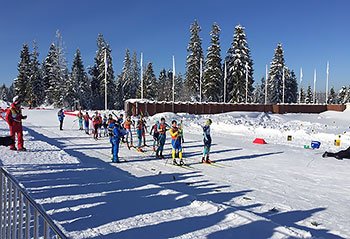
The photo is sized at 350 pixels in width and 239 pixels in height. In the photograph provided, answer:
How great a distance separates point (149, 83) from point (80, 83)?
1684 cm

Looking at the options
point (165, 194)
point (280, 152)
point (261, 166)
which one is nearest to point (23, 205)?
point (165, 194)

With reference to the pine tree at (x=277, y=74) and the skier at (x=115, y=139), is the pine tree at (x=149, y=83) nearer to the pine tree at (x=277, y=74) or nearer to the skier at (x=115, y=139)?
the pine tree at (x=277, y=74)

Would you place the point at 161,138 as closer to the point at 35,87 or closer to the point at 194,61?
the point at 194,61

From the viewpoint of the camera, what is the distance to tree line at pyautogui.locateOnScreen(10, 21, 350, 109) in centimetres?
5209

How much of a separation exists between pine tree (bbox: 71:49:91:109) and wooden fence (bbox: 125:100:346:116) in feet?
92.0

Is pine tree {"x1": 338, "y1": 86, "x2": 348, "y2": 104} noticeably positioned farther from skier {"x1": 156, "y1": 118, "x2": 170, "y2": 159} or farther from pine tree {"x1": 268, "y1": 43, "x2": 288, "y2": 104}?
skier {"x1": 156, "y1": 118, "x2": 170, "y2": 159}

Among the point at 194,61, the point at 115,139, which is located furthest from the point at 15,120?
the point at 194,61

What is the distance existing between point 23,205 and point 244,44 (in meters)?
53.9

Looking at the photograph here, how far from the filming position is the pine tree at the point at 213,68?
171 feet

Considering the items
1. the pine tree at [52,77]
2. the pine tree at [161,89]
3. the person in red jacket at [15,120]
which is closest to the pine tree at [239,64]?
the pine tree at [161,89]

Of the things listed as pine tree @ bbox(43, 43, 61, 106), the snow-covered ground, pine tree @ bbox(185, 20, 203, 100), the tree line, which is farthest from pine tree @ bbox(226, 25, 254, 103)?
the snow-covered ground

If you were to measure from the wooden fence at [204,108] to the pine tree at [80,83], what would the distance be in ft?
92.0

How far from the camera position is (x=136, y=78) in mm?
71812

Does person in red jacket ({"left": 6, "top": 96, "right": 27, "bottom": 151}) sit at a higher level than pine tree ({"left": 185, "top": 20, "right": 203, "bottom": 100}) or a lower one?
lower
